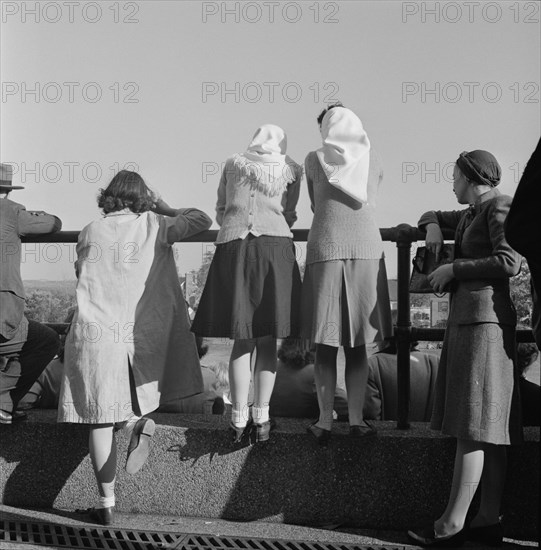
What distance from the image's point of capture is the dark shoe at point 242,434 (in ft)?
13.4

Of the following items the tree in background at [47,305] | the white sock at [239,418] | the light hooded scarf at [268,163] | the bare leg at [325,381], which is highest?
the light hooded scarf at [268,163]

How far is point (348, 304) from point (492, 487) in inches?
41.8

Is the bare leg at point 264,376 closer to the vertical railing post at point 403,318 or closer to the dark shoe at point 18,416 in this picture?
the vertical railing post at point 403,318

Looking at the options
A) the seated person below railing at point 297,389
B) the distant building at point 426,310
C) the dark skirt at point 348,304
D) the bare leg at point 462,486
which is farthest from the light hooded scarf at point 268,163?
the bare leg at point 462,486

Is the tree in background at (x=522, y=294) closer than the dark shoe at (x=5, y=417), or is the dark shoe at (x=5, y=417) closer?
the tree in background at (x=522, y=294)

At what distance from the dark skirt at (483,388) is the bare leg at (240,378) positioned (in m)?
0.96

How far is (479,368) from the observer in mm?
3750

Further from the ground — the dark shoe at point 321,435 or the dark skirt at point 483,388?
the dark skirt at point 483,388

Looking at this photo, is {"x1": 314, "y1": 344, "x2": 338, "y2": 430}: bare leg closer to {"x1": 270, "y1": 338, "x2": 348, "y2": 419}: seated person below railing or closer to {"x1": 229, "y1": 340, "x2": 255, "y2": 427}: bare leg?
{"x1": 270, "y1": 338, "x2": 348, "y2": 419}: seated person below railing

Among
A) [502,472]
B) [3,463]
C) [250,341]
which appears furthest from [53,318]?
[502,472]

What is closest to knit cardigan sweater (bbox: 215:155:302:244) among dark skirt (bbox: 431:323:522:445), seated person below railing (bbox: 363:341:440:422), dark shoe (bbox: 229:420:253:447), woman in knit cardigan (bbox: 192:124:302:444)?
woman in knit cardigan (bbox: 192:124:302:444)

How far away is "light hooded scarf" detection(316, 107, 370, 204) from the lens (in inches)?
167

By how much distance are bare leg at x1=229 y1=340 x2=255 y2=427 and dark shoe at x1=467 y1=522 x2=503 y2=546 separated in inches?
45.4

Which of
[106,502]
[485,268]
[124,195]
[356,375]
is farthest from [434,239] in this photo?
[106,502]
